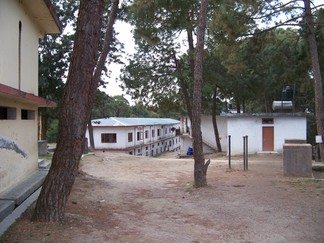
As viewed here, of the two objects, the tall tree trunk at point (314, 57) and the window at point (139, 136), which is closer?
the tall tree trunk at point (314, 57)

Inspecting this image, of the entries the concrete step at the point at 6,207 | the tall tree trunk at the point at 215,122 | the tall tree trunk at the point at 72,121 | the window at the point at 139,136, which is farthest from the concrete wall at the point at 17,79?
the window at the point at 139,136

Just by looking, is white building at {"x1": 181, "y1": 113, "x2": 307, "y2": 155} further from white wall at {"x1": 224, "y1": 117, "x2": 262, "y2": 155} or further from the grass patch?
the grass patch

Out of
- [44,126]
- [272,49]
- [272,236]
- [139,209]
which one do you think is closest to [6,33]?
[139,209]

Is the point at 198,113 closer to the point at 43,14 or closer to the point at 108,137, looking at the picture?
the point at 43,14

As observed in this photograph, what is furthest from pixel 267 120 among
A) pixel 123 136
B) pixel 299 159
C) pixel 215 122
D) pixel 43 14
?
pixel 43 14

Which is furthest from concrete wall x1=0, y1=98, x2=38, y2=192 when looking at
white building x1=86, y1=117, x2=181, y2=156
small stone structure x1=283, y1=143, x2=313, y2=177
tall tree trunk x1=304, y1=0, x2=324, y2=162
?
white building x1=86, y1=117, x2=181, y2=156

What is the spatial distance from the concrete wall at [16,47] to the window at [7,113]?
547 mm

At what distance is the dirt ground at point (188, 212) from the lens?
6234 mm

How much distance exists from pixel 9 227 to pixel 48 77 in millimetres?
17779

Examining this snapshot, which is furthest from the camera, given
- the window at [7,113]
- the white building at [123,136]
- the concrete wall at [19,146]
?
the white building at [123,136]

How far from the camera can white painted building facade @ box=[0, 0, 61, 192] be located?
817cm

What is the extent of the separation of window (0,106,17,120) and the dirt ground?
241 cm

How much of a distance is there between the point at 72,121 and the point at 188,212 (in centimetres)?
356

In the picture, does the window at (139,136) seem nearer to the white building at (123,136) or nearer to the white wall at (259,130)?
the white building at (123,136)
